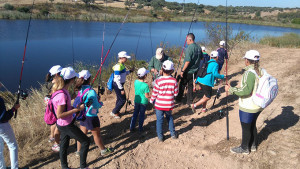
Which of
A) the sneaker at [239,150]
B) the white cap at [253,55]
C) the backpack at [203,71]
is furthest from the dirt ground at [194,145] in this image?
the white cap at [253,55]

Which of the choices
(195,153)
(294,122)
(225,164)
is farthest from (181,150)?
(294,122)

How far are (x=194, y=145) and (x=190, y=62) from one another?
1935mm

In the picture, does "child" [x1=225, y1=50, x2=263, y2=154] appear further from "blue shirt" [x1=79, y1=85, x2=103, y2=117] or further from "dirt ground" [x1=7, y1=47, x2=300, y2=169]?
"blue shirt" [x1=79, y1=85, x2=103, y2=117]

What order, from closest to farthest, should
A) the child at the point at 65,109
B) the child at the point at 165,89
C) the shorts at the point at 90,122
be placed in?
the child at the point at 65,109 → the shorts at the point at 90,122 → the child at the point at 165,89

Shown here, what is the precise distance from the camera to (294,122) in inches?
168

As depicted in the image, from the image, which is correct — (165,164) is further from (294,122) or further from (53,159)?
(294,122)

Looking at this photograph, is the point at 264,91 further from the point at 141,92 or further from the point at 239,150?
the point at 141,92

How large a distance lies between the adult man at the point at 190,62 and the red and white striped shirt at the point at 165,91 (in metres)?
1.51

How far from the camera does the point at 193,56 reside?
4852 millimetres

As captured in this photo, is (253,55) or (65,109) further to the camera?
(253,55)

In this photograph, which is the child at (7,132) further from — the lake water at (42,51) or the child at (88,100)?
the lake water at (42,51)

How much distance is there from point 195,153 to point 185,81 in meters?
2.01

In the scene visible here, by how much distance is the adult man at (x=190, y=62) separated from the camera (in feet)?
15.7

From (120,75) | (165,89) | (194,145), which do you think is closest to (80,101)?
(165,89)
